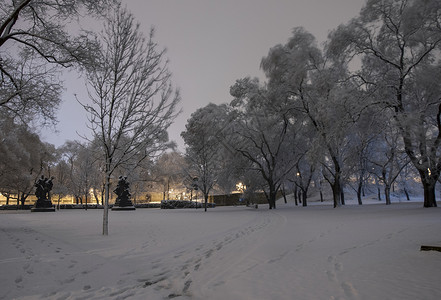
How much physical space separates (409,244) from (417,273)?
2291mm

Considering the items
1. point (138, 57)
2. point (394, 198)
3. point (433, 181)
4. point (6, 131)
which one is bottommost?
point (394, 198)

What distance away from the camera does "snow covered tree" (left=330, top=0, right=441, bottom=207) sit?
45.6 ft

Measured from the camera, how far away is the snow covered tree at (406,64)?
13.9 m

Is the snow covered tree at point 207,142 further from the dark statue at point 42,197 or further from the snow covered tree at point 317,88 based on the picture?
the dark statue at point 42,197

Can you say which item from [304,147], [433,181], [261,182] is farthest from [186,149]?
[433,181]

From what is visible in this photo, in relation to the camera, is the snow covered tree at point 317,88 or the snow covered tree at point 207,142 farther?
the snow covered tree at point 207,142

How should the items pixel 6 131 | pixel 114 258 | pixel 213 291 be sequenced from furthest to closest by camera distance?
pixel 6 131
pixel 114 258
pixel 213 291

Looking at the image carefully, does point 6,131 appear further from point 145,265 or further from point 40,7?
point 145,265

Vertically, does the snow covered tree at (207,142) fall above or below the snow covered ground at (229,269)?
above

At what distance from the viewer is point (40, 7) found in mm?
7543

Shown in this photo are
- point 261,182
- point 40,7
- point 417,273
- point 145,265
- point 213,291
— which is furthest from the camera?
point 261,182

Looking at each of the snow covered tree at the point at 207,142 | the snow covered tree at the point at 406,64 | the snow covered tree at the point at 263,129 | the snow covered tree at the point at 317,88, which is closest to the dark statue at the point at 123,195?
the snow covered tree at the point at 207,142

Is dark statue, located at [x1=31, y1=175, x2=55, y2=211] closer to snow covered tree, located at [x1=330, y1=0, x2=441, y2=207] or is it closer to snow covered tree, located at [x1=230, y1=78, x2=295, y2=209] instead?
snow covered tree, located at [x1=230, y1=78, x2=295, y2=209]

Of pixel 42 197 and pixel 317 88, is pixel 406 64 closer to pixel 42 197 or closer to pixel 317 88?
pixel 317 88
